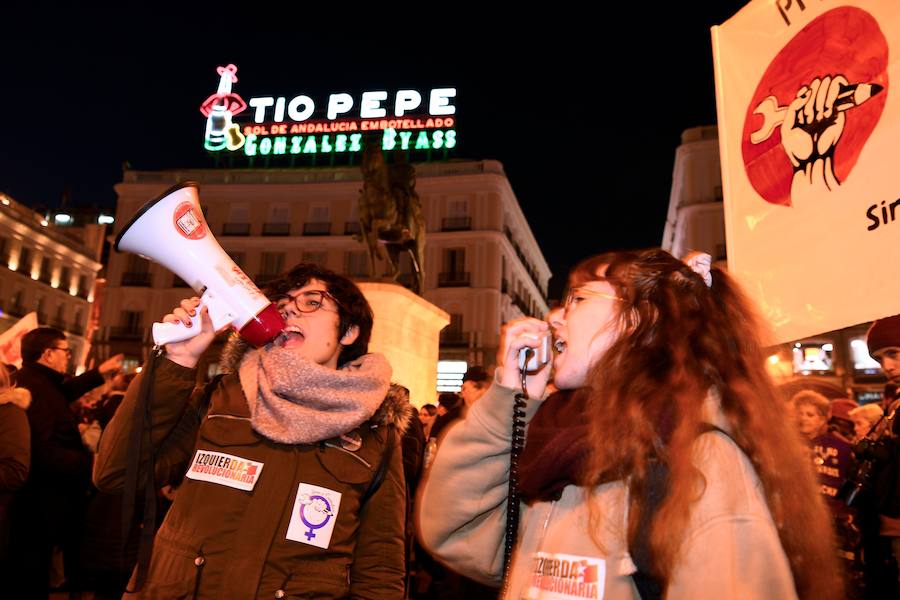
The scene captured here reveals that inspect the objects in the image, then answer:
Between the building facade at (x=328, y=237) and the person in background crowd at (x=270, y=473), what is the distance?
113ft

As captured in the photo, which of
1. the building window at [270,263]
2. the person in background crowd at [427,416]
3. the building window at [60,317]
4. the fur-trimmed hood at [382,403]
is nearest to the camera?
the fur-trimmed hood at [382,403]

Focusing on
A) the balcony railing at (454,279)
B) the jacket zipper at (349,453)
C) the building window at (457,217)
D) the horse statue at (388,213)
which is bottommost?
the jacket zipper at (349,453)

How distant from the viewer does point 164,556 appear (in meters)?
2.02

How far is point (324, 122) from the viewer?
40.8 meters

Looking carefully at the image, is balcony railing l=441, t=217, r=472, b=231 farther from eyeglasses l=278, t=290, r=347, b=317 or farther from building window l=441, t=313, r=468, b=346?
eyeglasses l=278, t=290, r=347, b=317

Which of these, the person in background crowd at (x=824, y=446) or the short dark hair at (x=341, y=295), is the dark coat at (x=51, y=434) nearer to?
the short dark hair at (x=341, y=295)

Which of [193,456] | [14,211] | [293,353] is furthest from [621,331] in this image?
[14,211]

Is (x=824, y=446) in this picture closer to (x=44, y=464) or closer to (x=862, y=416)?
(x=862, y=416)

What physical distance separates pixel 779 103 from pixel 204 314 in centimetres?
212

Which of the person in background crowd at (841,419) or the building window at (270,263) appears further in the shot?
the building window at (270,263)

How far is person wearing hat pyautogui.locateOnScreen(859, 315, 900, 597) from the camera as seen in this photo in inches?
117

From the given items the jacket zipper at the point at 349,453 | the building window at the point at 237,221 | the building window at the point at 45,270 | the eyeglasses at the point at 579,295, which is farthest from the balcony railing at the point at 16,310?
the eyeglasses at the point at 579,295

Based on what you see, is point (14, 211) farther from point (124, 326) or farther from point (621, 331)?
point (621, 331)

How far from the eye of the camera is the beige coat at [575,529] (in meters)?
1.16
